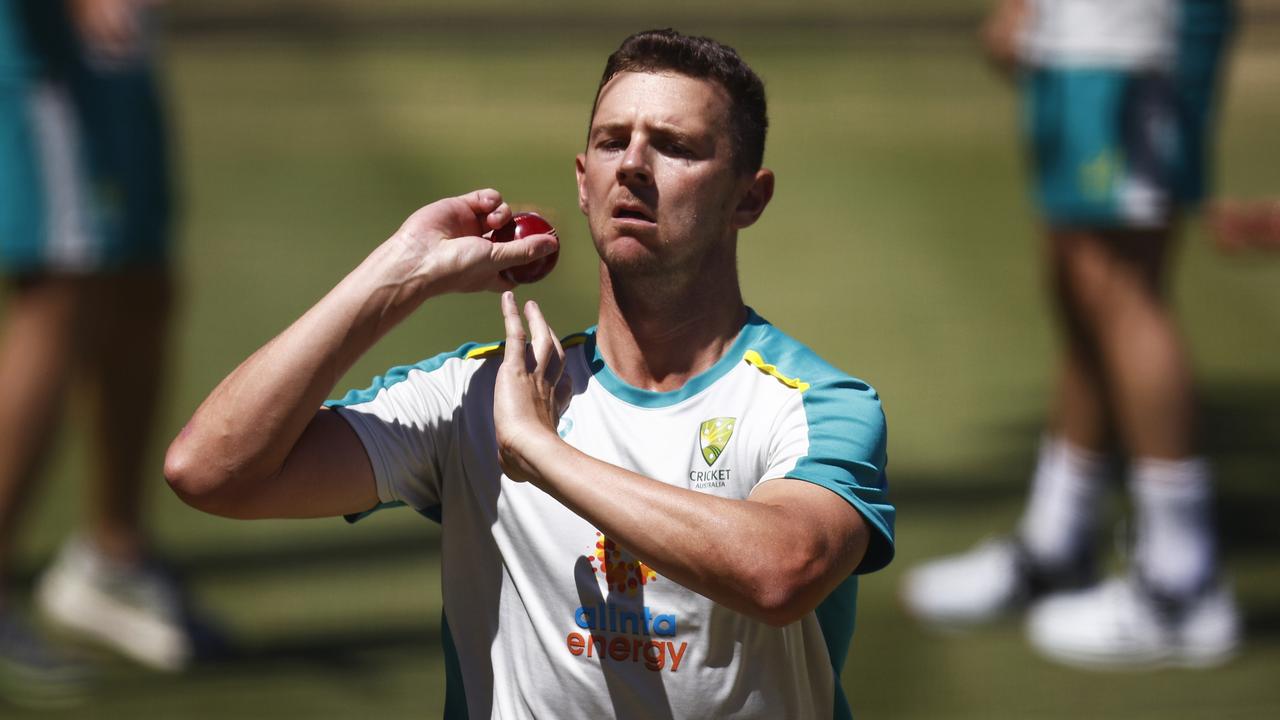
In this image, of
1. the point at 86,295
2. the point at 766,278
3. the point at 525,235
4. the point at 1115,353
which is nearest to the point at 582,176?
the point at 525,235

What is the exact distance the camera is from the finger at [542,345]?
8.16 feet

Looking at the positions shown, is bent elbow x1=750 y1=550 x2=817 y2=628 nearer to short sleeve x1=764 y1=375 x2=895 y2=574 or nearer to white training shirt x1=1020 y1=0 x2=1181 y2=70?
short sleeve x1=764 y1=375 x2=895 y2=574

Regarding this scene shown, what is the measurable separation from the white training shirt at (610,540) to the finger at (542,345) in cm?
8

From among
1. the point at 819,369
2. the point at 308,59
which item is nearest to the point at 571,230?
the point at 308,59

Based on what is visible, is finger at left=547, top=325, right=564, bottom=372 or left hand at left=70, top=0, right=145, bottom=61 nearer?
finger at left=547, top=325, right=564, bottom=372

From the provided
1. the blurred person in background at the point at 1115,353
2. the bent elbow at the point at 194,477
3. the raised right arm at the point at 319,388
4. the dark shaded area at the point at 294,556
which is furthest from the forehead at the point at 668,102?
the dark shaded area at the point at 294,556

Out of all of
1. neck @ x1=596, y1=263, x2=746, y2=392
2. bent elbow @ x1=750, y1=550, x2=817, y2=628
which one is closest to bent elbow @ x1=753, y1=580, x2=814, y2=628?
bent elbow @ x1=750, y1=550, x2=817, y2=628

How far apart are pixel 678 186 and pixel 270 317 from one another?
6132 mm

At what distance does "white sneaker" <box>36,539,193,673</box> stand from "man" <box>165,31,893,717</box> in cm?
246

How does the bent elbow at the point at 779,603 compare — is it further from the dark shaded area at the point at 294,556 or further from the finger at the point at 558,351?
the dark shaded area at the point at 294,556

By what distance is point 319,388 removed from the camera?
7.97 feet

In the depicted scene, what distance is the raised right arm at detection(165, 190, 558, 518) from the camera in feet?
7.94

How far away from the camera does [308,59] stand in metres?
15.4

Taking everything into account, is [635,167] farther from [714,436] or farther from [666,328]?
[714,436]
